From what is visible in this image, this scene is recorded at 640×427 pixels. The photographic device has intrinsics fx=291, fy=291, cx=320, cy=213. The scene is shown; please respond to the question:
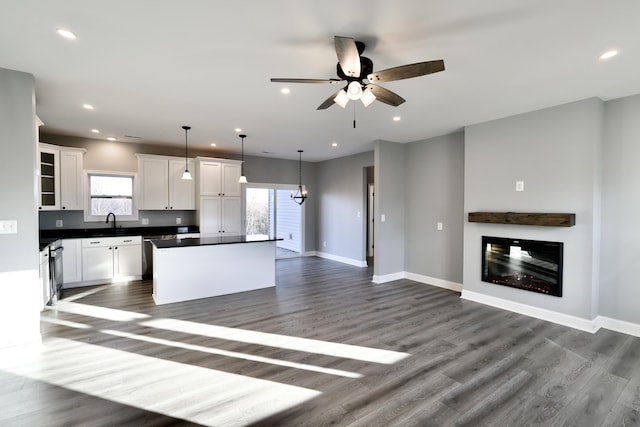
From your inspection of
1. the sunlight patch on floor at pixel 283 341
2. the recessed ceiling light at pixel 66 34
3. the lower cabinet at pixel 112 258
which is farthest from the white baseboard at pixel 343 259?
the recessed ceiling light at pixel 66 34

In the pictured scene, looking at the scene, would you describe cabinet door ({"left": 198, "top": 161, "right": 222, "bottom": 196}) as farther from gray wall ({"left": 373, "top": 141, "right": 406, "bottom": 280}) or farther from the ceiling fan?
the ceiling fan

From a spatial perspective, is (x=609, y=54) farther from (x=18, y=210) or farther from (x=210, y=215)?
(x=210, y=215)

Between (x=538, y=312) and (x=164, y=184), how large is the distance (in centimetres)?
687

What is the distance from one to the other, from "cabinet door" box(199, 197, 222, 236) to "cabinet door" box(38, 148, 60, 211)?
2.40 meters

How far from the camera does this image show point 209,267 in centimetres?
462

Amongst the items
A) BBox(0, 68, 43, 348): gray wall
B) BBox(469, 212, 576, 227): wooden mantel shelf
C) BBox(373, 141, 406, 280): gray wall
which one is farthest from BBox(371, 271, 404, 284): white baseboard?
BBox(0, 68, 43, 348): gray wall

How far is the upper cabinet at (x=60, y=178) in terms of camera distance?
16.2 feet

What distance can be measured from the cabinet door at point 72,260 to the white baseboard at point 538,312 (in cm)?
648

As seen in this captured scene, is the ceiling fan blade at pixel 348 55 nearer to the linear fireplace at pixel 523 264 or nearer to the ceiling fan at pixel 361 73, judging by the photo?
the ceiling fan at pixel 361 73

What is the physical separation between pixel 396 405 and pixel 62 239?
223 inches

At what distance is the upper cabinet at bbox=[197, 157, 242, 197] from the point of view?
6320mm

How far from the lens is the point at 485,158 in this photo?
4.39m

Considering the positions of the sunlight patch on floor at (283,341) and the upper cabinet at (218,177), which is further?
the upper cabinet at (218,177)

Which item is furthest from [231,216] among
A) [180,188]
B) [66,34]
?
[66,34]
